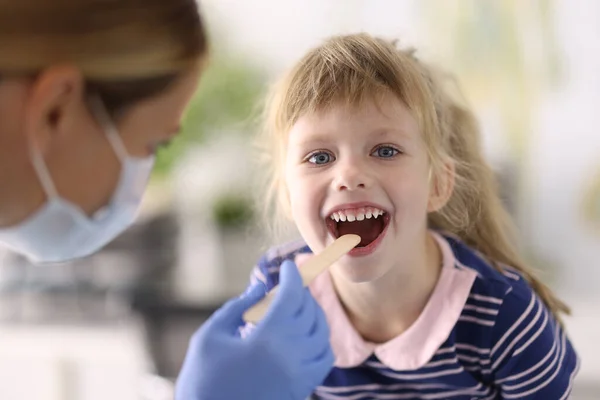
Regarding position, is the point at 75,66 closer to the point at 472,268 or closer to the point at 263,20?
the point at 472,268

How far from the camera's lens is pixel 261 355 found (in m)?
0.66

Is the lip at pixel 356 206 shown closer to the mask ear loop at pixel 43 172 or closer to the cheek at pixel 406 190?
the cheek at pixel 406 190

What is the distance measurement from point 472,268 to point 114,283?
3.01 feet

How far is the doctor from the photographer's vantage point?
1.68 ft

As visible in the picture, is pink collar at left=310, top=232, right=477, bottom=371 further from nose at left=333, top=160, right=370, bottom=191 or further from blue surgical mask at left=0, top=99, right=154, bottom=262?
blue surgical mask at left=0, top=99, right=154, bottom=262

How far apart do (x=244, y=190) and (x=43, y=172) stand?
106 centimetres

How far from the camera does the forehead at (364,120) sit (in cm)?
79

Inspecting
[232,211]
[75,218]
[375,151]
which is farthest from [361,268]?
[232,211]

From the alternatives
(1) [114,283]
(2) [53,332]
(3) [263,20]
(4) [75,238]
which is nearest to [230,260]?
(1) [114,283]

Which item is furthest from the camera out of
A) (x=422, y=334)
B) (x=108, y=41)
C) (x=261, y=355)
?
(x=422, y=334)

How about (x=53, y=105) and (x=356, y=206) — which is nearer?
(x=53, y=105)

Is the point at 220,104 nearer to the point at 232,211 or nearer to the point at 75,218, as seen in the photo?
the point at 232,211

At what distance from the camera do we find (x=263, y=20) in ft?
5.45

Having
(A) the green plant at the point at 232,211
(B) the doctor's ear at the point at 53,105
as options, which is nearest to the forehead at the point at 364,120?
(B) the doctor's ear at the point at 53,105
